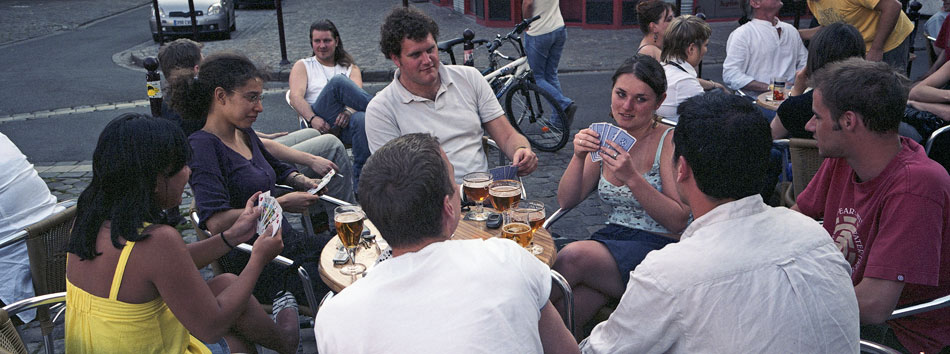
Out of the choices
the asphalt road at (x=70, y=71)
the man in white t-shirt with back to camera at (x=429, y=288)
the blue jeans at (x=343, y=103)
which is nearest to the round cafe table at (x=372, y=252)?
the man in white t-shirt with back to camera at (x=429, y=288)

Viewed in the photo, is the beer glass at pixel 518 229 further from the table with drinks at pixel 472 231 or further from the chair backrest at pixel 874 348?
the chair backrest at pixel 874 348

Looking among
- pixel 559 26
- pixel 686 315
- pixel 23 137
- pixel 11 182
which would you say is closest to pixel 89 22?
pixel 23 137

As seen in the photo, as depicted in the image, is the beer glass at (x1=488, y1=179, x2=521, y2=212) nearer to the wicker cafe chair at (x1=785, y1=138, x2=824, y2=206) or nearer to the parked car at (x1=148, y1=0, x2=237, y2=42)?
the wicker cafe chair at (x1=785, y1=138, x2=824, y2=206)

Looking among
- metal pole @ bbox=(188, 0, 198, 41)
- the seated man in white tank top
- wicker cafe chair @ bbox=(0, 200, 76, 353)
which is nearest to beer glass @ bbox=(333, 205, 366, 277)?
wicker cafe chair @ bbox=(0, 200, 76, 353)

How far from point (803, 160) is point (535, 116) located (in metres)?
3.90

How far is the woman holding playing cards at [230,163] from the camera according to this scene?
325 centimetres

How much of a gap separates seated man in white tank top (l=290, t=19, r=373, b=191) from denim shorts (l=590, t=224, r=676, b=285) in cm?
184

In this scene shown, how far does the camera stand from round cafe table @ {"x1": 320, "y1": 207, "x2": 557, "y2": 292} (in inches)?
104

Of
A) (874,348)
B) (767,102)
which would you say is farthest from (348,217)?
(767,102)

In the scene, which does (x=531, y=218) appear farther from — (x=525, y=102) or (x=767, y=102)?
(x=525, y=102)

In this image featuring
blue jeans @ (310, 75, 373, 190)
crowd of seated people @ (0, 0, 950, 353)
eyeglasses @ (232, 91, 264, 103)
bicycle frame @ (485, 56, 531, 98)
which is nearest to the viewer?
crowd of seated people @ (0, 0, 950, 353)

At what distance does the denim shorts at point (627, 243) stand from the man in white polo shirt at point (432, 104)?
0.65 m

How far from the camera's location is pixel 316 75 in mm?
5977

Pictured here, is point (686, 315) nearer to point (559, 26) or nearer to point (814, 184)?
point (814, 184)
